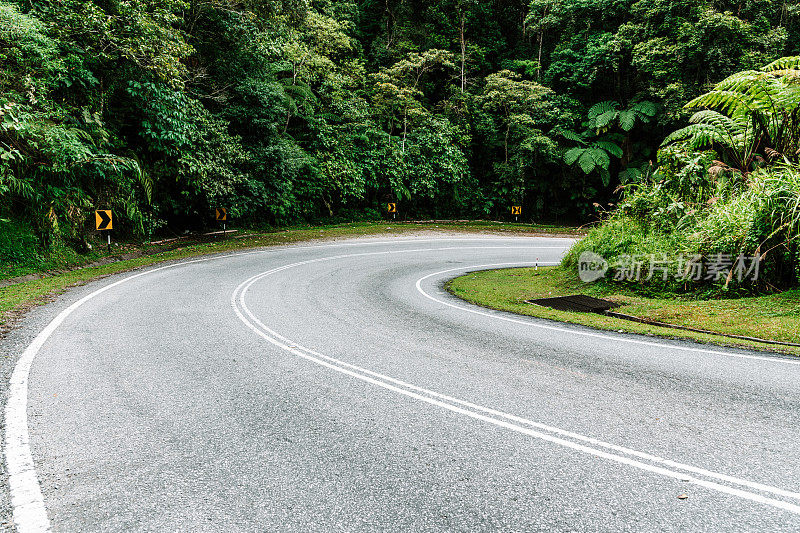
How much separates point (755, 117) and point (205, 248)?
18.3 m

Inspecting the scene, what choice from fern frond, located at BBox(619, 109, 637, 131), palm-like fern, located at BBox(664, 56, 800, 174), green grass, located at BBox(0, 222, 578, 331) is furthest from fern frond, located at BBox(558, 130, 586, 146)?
palm-like fern, located at BBox(664, 56, 800, 174)

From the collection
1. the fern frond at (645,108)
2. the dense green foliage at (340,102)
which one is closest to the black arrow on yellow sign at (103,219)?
the dense green foliage at (340,102)

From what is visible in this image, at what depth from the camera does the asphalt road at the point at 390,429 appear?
3.09m

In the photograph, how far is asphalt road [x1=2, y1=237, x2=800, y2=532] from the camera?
3.09m

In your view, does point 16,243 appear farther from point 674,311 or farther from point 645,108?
point 645,108

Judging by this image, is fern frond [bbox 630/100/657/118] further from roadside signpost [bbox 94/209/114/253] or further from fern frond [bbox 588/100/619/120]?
roadside signpost [bbox 94/209/114/253]

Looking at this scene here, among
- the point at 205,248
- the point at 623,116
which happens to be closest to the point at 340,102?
the point at 205,248

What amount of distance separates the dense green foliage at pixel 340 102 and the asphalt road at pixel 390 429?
7.79 metres

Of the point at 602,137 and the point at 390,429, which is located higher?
the point at 602,137

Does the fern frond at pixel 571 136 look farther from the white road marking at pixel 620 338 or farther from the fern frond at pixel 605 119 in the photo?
the white road marking at pixel 620 338

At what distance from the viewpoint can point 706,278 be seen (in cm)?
1026

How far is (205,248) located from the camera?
734 inches

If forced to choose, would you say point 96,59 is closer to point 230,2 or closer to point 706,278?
point 230,2

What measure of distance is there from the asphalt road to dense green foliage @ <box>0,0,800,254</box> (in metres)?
7.79
